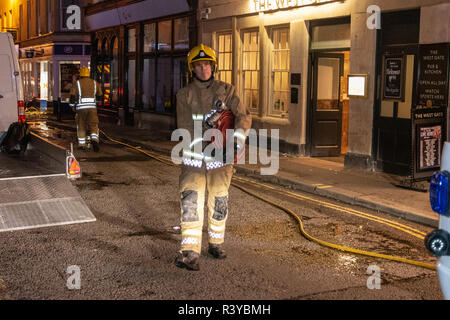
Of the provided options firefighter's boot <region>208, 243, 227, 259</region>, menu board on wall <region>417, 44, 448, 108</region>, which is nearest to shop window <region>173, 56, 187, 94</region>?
menu board on wall <region>417, 44, 448, 108</region>

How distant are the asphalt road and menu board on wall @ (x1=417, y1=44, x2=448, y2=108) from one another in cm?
274

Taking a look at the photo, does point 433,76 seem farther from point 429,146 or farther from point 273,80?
point 273,80

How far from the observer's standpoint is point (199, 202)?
5.79 meters

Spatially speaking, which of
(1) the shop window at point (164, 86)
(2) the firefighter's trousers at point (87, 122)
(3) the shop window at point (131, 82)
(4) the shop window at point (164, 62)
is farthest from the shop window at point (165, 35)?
(2) the firefighter's trousers at point (87, 122)

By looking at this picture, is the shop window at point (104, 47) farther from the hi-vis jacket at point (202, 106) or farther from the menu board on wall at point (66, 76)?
the hi-vis jacket at point (202, 106)

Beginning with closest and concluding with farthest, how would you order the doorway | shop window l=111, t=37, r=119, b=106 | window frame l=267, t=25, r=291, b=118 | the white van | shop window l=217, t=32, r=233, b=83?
1. the white van
2. the doorway
3. window frame l=267, t=25, r=291, b=118
4. shop window l=217, t=32, r=233, b=83
5. shop window l=111, t=37, r=119, b=106

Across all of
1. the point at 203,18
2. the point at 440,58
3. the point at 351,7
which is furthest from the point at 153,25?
the point at 440,58

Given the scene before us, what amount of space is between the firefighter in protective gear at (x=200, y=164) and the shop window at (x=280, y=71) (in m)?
8.93

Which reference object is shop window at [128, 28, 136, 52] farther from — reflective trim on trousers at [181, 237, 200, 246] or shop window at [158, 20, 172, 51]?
reflective trim on trousers at [181, 237, 200, 246]

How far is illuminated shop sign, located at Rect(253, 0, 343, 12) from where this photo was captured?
13319mm

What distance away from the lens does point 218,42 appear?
17703 mm

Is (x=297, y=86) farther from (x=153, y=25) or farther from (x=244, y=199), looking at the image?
(x=153, y=25)

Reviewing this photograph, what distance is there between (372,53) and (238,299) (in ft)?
26.3

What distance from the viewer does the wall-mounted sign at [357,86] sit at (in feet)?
38.9
